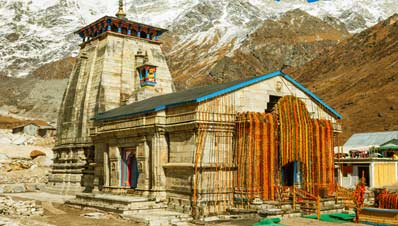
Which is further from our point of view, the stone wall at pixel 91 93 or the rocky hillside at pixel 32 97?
the rocky hillside at pixel 32 97

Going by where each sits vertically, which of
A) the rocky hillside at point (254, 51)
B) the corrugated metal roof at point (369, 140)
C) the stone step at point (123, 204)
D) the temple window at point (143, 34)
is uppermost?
the rocky hillside at point (254, 51)

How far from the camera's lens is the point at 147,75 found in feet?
115

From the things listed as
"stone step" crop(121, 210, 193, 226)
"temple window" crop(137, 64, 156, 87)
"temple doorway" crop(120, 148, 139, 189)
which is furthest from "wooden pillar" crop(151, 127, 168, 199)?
"temple window" crop(137, 64, 156, 87)

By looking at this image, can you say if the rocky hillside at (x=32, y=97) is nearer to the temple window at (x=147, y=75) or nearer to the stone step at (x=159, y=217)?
the temple window at (x=147, y=75)

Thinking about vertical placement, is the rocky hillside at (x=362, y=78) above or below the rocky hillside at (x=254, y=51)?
below

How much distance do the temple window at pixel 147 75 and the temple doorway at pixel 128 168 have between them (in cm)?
767

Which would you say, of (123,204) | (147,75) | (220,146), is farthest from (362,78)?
(123,204)

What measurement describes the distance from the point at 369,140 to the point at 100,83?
3319cm

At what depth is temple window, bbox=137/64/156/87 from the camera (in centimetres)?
3503

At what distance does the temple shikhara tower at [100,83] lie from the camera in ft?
116

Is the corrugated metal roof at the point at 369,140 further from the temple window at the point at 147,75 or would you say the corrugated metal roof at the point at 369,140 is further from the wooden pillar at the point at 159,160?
the wooden pillar at the point at 159,160

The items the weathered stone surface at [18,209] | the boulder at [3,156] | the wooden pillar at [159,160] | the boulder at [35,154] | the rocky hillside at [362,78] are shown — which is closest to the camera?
the weathered stone surface at [18,209]

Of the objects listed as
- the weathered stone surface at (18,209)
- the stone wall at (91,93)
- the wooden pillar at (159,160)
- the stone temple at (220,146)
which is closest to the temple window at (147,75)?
the stone wall at (91,93)

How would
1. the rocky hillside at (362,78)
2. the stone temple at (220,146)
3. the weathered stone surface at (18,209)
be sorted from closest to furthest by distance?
1. the weathered stone surface at (18,209)
2. the stone temple at (220,146)
3. the rocky hillside at (362,78)
